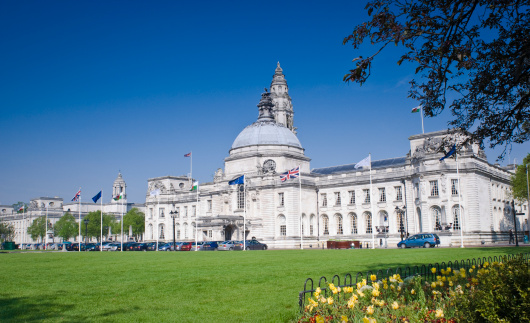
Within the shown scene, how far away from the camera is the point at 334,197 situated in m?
76.6

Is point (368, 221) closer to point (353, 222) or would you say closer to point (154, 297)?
point (353, 222)

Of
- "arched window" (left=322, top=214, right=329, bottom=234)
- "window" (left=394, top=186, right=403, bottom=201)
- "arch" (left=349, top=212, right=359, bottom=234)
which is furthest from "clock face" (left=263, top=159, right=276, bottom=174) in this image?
"window" (left=394, top=186, right=403, bottom=201)

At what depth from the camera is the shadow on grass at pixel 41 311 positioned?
10.8m

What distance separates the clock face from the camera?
254 ft

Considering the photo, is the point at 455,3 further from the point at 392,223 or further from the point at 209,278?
the point at 392,223

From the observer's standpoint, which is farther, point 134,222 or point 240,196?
point 134,222

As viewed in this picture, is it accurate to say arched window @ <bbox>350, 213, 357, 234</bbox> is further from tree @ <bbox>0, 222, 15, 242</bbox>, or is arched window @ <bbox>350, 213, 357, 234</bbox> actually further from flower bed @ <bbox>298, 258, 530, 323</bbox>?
tree @ <bbox>0, 222, 15, 242</bbox>

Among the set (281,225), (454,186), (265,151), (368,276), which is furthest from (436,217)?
(368,276)

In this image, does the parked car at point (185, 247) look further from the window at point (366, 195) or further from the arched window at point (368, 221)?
the window at point (366, 195)

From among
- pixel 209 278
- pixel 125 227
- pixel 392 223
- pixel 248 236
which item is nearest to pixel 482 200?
pixel 392 223

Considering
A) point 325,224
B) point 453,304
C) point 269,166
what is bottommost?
point 453,304

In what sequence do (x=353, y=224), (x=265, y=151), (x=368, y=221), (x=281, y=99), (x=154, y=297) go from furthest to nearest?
(x=281, y=99) < (x=265, y=151) < (x=353, y=224) < (x=368, y=221) < (x=154, y=297)

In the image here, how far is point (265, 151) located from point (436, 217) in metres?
30.0

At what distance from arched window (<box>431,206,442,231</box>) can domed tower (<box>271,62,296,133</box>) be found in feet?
128
